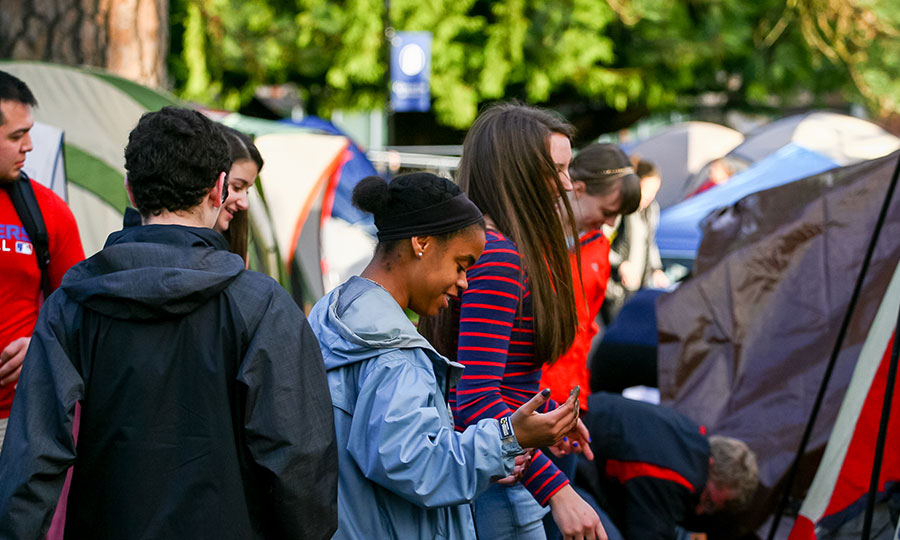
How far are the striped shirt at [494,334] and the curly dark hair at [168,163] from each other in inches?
27.3

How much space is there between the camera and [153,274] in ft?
6.47

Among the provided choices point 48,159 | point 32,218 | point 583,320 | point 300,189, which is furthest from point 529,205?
point 300,189

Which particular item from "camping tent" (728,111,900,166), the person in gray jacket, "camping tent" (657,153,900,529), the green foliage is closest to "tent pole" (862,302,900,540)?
"camping tent" (657,153,900,529)

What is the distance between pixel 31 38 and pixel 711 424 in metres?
→ 4.31

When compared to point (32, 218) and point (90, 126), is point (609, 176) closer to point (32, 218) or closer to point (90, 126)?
point (32, 218)

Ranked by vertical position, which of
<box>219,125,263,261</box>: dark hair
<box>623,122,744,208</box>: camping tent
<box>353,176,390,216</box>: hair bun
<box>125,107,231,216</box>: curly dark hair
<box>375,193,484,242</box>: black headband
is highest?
<box>125,107,231,216</box>: curly dark hair

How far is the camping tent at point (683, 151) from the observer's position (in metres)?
15.2

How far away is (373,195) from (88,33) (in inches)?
168

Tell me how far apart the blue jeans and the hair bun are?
0.79m

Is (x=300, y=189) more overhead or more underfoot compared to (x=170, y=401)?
more underfoot

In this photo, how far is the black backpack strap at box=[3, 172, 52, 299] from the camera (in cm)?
306

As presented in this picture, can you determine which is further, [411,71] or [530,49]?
[530,49]

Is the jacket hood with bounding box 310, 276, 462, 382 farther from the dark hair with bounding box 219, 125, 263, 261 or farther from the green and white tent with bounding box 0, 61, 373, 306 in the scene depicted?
the green and white tent with bounding box 0, 61, 373, 306

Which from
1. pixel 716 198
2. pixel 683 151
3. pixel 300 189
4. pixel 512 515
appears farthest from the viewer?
pixel 683 151
